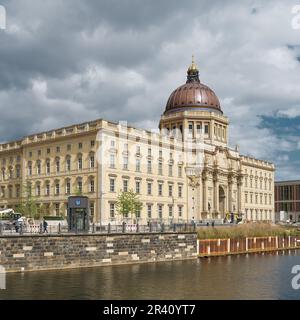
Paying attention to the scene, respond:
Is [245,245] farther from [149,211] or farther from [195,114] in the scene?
[195,114]

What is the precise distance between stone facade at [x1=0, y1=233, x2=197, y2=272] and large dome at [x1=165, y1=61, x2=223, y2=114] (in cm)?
5989

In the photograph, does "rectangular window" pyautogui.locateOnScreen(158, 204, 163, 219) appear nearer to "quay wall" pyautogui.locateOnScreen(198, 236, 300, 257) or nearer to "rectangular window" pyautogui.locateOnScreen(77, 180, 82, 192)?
"rectangular window" pyautogui.locateOnScreen(77, 180, 82, 192)

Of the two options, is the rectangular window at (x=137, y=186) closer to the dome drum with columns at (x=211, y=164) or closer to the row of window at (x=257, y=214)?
the dome drum with columns at (x=211, y=164)

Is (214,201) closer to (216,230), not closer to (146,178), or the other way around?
(146,178)

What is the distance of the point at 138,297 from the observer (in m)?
30.8

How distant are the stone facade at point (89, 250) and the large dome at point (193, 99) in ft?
196

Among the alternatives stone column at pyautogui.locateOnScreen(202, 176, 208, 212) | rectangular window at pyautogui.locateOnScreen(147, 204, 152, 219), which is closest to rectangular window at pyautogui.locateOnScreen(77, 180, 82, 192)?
rectangular window at pyautogui.locateOnScreen(147, 204, 152, 219)

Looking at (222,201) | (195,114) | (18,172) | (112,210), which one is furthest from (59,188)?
(195,114)

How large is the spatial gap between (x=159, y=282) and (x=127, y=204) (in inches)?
1561

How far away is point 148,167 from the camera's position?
85688mm

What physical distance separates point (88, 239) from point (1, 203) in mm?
53456

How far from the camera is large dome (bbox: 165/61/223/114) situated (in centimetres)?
11319

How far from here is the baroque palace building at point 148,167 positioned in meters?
78.9
